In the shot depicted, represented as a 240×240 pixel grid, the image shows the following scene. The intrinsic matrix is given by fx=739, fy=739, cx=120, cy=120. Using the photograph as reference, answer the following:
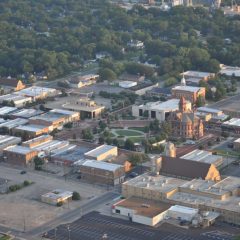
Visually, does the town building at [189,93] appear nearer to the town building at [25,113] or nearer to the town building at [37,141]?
the town building at [25,113]

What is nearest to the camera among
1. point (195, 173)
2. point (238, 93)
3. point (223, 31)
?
point (195, 173)

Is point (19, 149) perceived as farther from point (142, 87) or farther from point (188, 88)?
point (142, 87)

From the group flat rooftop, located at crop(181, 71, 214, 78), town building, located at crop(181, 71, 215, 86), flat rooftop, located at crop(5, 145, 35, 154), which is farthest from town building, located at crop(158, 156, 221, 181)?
flat rooftop, located at crop(181, 71, 214, 78)

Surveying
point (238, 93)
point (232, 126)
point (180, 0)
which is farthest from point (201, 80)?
point (180, 0)

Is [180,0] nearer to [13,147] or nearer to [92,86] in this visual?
[92,86]

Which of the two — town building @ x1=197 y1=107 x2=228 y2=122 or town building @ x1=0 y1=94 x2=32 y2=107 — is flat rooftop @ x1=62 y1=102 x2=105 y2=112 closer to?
town building @ x1=0 y1=94 x2=32 y2=107
